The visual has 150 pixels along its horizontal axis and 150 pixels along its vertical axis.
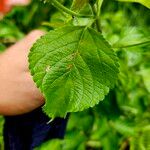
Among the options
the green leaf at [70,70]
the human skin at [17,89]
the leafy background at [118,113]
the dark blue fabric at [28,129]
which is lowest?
the leafy background at [118,113]

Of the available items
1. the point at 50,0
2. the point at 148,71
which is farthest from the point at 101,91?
the point at 148,71

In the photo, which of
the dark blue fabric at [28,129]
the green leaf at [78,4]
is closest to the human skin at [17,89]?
the dark blue fabric at [28,129]

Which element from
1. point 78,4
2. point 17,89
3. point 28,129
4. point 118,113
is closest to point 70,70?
point 78,4

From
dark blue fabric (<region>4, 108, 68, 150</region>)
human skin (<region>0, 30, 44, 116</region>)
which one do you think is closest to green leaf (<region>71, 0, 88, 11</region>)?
human skin (<region>0, 30, 44, 116</region>)

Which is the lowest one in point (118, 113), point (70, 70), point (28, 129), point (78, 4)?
point (118, 113)

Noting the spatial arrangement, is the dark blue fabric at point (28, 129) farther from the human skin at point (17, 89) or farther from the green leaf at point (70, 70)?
the green leaf at point (70, 70)

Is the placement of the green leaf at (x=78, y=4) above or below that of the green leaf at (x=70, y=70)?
above

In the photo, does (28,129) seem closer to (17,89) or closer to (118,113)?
(17,89)
